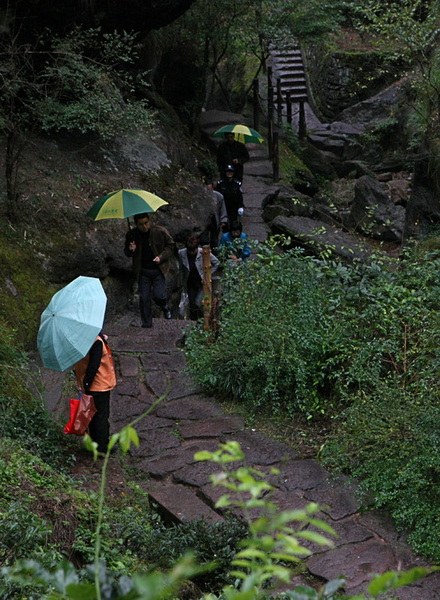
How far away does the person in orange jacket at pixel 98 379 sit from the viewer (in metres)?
5.82

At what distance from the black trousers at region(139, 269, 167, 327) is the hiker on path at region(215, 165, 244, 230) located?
3.85 meters

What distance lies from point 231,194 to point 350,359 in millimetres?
6933

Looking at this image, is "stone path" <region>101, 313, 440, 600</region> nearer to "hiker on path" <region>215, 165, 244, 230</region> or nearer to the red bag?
the red bag

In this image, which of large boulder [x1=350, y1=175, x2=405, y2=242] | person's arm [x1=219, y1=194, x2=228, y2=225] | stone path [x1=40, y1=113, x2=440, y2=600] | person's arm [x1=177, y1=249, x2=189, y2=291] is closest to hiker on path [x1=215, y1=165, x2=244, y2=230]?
person's arm [x1=219, y1=194, x2=228, y2=225]

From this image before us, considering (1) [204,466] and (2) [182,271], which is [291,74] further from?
(1) [204,466]

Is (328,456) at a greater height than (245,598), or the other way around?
(245,598)

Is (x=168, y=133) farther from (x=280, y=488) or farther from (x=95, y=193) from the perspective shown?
(x=280, y=488)

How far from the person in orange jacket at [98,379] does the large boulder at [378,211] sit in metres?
11.7

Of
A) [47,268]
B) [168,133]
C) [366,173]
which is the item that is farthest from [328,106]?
[47,268]

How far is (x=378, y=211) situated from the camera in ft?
55.9

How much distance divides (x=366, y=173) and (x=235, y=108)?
14.0 ft

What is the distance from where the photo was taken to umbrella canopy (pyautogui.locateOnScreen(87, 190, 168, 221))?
905cm

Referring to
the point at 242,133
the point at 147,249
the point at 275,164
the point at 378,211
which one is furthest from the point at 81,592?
the point at 275,164

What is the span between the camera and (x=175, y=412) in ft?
23.6
